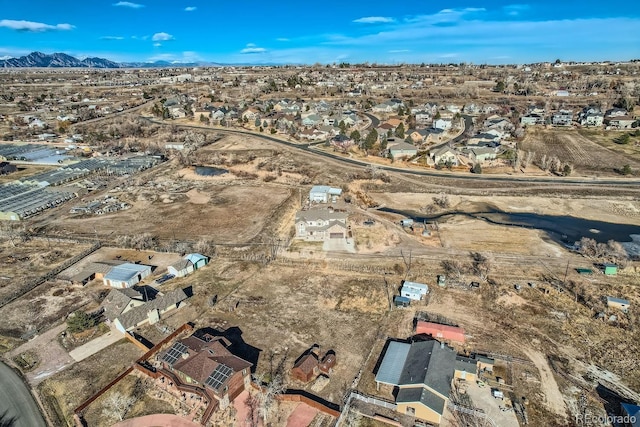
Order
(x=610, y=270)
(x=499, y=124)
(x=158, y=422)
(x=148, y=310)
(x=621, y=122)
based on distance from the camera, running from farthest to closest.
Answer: (x=621, y=122), (x=499, y=124), (x=610, y=270), (x=148, y=310), (x=158, y=422)

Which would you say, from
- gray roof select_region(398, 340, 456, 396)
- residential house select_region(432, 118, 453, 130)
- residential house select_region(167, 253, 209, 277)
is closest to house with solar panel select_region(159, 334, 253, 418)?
gray roof select_region(398, 340, 456, 396)

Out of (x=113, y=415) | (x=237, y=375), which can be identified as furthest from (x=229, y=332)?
(x=113, y=415)

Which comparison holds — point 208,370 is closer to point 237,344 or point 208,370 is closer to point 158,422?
point 158,422

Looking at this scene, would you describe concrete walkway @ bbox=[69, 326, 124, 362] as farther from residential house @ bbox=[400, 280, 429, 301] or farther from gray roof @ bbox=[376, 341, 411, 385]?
residential house @ bbox=[400, 280, 429, 301]

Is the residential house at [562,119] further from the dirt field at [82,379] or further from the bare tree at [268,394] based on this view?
the dirt field at [82,379]

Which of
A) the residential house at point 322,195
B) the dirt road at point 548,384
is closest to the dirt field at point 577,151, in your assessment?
the residential house at point 322,195

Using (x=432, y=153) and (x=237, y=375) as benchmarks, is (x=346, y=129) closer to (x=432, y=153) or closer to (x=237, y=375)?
(x=432, y=153)

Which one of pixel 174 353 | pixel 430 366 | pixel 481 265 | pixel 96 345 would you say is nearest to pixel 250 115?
pixel 481 265
